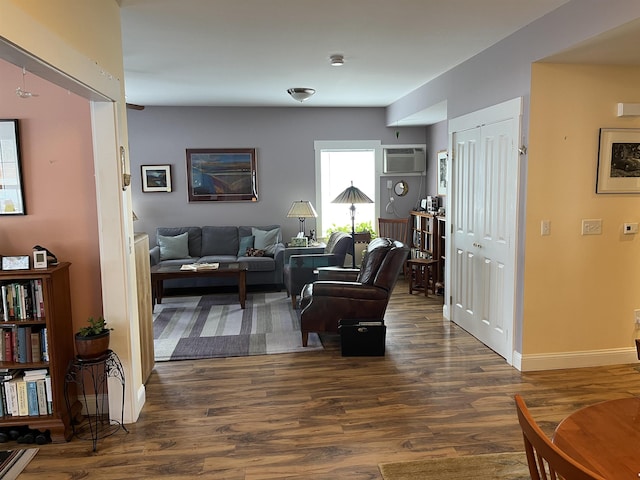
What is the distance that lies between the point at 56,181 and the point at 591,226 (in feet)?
12.7

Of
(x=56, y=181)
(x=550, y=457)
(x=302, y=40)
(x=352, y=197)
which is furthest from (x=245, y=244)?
(x=550, y=457)

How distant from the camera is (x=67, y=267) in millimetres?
2869

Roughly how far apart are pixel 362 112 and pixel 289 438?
5.61 metres

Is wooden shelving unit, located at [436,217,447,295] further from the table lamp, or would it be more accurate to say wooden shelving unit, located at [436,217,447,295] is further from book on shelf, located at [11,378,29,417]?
book on shelf, located at [11,378,29,417]

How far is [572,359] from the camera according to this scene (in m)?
3.74

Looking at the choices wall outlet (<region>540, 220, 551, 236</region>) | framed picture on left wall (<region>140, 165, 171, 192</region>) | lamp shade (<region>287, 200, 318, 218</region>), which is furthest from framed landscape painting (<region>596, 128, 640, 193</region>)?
framed picture on left wall (<region>140, 165, 171, 192</region>)

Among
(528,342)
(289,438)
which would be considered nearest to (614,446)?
(289,438)

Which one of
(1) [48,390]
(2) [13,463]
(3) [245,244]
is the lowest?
(2) [13,463]

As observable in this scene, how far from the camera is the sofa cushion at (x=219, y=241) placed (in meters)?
6.87

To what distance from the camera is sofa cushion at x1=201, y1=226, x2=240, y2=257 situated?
22.5 feet

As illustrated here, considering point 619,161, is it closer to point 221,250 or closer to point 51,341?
point 51,341

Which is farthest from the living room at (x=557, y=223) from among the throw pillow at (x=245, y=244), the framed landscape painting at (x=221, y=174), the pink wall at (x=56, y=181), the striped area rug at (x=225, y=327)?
the framed landscape painting at (x=221, y=174)

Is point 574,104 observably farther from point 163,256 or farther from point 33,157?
point 163,256

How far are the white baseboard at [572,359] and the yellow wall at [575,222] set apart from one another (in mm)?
42
